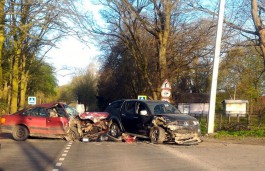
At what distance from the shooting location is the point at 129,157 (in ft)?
43.0

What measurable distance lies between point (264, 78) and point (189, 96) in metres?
10.6

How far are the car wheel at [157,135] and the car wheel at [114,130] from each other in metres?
2.21

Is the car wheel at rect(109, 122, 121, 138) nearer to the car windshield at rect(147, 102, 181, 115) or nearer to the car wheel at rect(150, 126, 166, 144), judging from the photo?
the car windshield at rect(147, 102, 181, 115)

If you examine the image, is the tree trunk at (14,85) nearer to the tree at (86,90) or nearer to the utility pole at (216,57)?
the utility pole at (216,57)

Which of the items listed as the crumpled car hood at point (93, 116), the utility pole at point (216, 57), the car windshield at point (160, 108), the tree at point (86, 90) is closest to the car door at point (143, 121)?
the car windshield at point (160, 108)

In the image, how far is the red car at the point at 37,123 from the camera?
18.7 metres

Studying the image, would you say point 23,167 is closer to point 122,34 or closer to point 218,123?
point 218,123

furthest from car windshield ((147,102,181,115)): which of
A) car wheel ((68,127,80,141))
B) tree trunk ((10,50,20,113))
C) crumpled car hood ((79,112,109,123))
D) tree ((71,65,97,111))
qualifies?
tree ((71,65,97,111))

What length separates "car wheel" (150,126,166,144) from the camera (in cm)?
1738

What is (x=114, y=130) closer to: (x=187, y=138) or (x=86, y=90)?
(x=187, y=138)

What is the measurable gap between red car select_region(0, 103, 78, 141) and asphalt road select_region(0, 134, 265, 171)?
1689 mm

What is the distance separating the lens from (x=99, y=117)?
64.7 ft

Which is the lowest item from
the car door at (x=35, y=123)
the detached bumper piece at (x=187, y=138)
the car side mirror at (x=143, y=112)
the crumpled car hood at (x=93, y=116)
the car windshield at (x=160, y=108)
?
the detached bumper piece at (x=187, y=138)

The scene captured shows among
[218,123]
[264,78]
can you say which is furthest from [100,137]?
[264,78]
